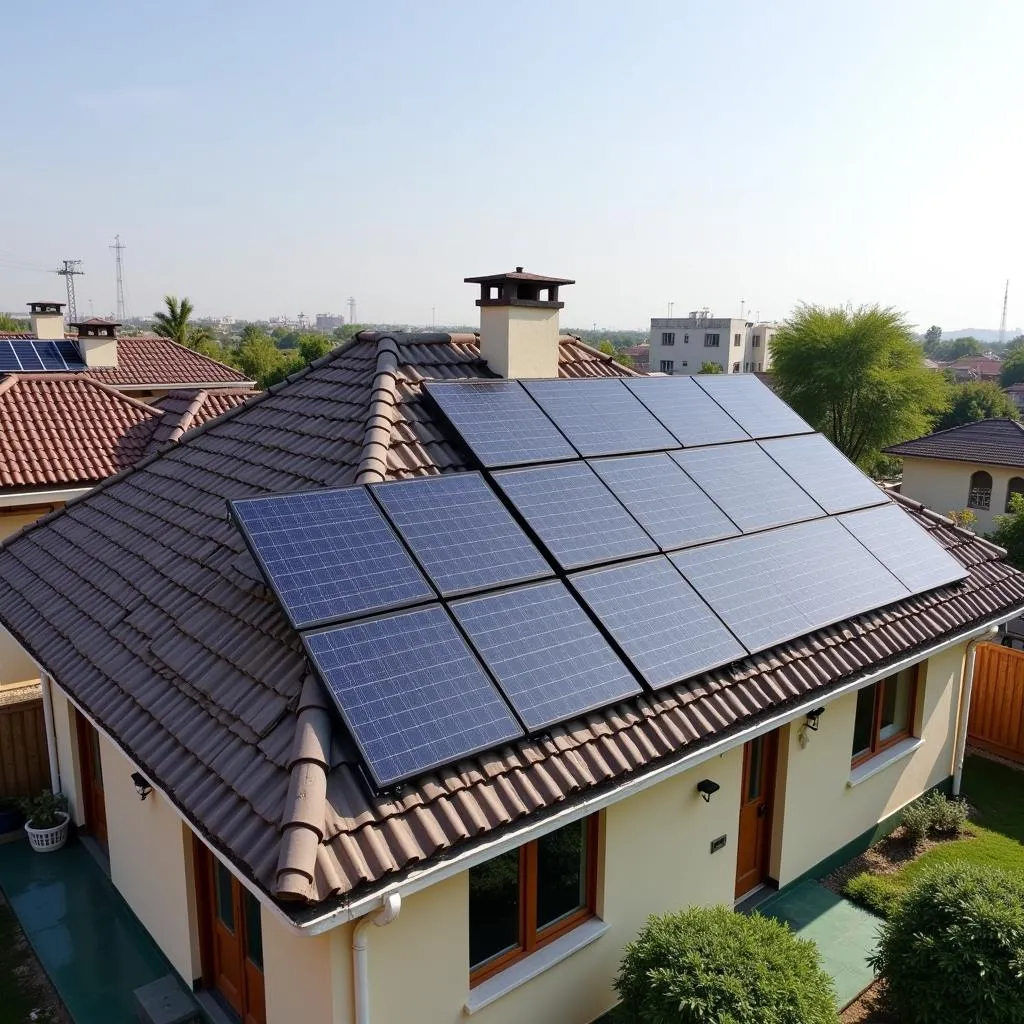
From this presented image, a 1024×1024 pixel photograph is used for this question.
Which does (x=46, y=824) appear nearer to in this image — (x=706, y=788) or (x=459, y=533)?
(x=459, y=533)

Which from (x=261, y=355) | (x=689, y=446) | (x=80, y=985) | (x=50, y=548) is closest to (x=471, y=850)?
(x=80, y=985)

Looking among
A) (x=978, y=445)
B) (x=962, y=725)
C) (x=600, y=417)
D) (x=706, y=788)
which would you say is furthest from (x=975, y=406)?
(x=706, y=788)

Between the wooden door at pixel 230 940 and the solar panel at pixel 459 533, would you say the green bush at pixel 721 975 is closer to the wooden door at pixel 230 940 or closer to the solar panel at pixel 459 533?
the wooden door at pixel 230 940

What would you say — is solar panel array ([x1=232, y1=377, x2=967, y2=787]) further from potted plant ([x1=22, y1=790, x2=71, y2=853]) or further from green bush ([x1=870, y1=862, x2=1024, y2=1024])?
potted plant ([x1=22, y1=790, x2=71, y2=853])

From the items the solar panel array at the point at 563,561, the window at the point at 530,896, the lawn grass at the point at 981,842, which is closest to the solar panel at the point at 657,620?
the solar panel array at the point at 563,561

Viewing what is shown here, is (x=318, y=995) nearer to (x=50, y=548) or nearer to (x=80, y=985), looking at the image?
(x=80, y=985)

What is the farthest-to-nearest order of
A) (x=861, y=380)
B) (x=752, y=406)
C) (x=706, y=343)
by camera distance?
1. (x=706, y=343)
2. (x=861, y=380)
3. (x=752, y=406)
